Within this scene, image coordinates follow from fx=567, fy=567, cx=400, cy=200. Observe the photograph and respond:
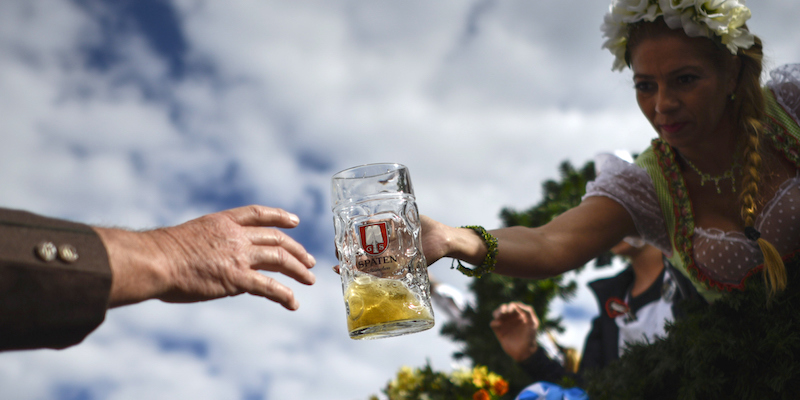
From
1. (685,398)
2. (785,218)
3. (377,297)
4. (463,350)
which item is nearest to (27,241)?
(377,297)

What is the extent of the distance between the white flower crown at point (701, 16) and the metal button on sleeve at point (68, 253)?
80.9 inches

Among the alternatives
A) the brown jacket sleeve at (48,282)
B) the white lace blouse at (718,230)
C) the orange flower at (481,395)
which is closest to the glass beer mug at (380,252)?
the brown jacket sleeve at (48,282)

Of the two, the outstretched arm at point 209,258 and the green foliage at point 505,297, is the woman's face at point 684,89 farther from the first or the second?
the green foliage at point 505,297

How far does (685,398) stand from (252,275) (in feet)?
4.91

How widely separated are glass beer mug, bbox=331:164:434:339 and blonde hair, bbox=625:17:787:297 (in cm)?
126

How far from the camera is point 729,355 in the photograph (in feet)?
6.23

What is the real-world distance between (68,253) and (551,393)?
244cm

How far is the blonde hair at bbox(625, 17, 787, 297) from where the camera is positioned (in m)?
1.98

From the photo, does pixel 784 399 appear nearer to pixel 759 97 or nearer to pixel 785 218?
pixel 785 218

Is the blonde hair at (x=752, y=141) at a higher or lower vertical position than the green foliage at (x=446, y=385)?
higher

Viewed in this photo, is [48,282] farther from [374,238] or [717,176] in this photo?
[717,176]

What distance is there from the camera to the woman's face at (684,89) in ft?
6.79

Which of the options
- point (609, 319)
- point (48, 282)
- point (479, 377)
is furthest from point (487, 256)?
point (609, 319)

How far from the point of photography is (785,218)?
203cm
